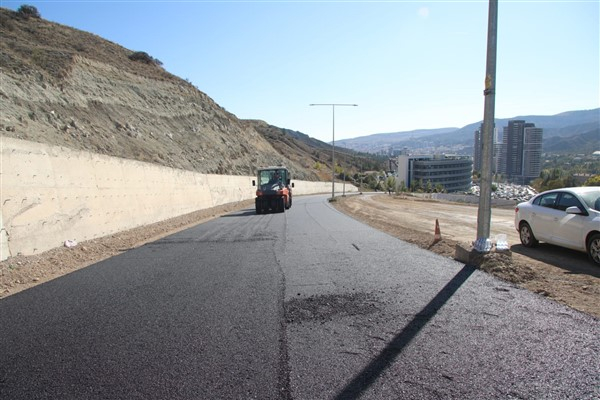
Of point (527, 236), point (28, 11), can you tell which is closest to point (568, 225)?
point (527, 236)

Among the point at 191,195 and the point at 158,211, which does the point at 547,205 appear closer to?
the point at 158,211

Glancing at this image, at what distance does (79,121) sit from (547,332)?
32.1 meters

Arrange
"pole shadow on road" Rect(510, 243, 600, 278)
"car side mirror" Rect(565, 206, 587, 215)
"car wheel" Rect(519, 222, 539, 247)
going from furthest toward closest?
1. "car wheel" Rect(519, 222, 539, 247)
2. "car side mirror" Rect(565, 206, 587, 215)
3. "pole shadow on road" Rect(510, 243, 600, 278)

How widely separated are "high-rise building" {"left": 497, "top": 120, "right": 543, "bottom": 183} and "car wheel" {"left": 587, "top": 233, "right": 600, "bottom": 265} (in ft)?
429

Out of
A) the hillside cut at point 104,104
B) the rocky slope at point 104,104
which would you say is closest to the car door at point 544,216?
the hillside cut at point 104,104

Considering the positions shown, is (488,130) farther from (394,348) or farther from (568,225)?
(394,348)

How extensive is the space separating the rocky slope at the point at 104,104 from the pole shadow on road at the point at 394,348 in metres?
22.5

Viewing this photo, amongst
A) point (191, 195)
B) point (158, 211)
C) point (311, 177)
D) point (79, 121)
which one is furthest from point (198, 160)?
point (311, 177)

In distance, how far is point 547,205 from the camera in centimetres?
1075

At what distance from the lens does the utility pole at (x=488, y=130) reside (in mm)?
8609

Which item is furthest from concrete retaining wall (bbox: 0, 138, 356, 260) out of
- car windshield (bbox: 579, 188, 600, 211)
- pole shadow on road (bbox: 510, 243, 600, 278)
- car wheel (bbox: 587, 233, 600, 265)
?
car windshield (bbox: 579, 188, 600, 211)

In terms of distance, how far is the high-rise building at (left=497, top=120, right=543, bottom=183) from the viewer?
126812 mm

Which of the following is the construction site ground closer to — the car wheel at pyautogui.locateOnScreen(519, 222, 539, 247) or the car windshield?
the car wheel at pyautogui.locateOnScreen(519, 222, 539, 247)

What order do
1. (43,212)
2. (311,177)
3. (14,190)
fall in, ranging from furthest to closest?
1. (311,177)
2. (43,212)
3. (14,190)
